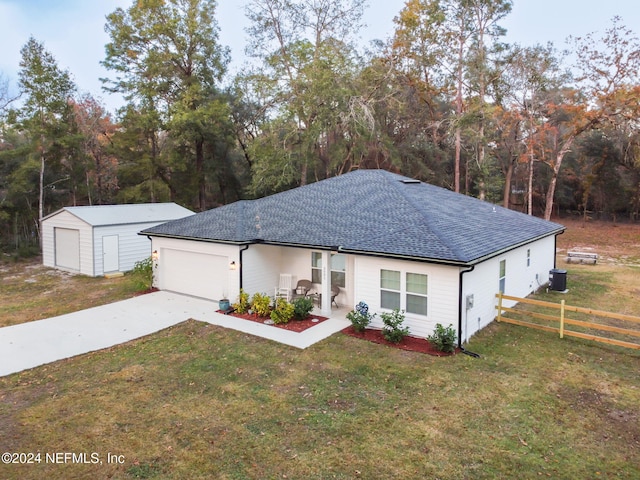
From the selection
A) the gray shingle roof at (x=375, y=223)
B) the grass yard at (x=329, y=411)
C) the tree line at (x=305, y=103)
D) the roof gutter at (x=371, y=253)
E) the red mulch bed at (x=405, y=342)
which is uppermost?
the tree line at (x=305, y=103)

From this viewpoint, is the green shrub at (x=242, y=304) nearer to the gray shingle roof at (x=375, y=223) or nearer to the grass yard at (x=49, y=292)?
the gray shingle roof at (x=375, y=223)

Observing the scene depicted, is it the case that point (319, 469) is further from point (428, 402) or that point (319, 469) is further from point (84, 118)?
point (84, 118)

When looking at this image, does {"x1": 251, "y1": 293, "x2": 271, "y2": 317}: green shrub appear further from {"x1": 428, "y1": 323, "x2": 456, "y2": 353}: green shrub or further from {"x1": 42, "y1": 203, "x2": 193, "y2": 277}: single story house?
{"x1": 42, "y1": 203, "x2": 193, "y2": 277}: single story house

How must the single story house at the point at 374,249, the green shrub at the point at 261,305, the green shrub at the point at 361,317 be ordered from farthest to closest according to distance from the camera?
1. the green shrub at the point at 261,305
2. the green shrub at the point at 361,317
3. the single story house at the point at 374,249

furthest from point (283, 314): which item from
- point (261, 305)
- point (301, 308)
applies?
point (261, 305)

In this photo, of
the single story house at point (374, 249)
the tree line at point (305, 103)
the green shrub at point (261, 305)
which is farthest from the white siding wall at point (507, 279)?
the tree line at point (305, 103)

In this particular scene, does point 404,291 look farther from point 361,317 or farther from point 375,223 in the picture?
point 375,223

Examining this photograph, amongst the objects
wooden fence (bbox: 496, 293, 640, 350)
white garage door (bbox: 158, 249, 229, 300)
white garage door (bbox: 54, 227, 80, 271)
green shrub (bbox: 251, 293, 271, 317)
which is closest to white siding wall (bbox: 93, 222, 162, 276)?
white garage door (bbox: 54, 227, 80, 271)
